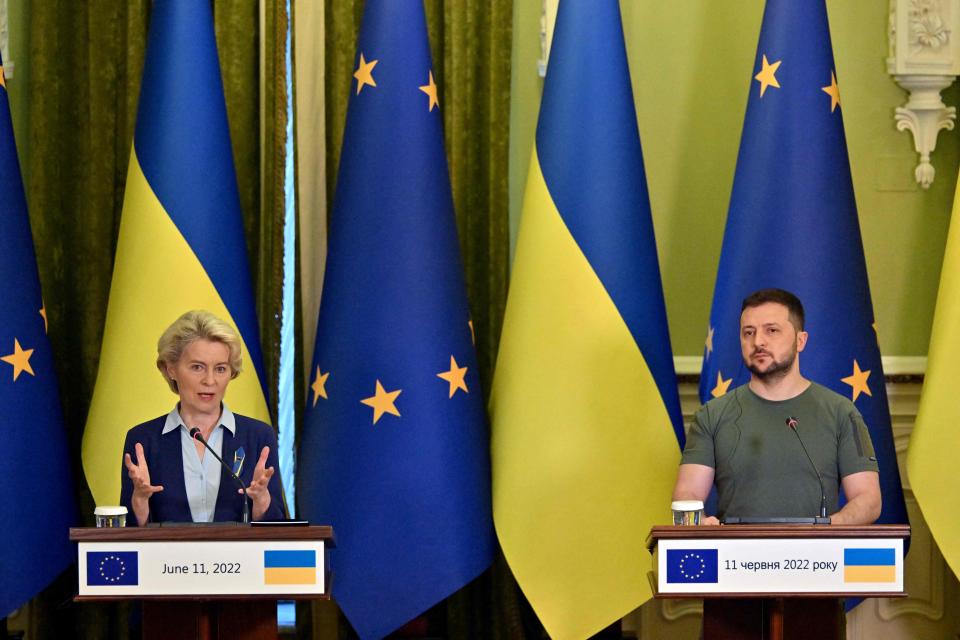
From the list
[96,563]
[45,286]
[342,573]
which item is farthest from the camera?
[45,286]

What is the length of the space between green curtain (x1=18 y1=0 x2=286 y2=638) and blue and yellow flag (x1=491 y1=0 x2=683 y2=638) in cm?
100

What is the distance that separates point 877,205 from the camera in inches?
189

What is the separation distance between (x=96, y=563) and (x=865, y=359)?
246 centimetres

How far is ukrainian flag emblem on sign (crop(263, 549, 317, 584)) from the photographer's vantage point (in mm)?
2934

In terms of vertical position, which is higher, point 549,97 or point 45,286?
Answer: point 549,97

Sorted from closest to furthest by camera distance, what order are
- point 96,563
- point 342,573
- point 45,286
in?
point 96,563 → point 342,573 → point 45,286

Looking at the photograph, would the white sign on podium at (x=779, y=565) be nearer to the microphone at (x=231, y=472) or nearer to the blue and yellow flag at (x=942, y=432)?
the microphone at (x=231, y=472)

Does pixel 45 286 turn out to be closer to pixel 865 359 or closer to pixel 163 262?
pixel 163 262

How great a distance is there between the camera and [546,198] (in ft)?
14.0

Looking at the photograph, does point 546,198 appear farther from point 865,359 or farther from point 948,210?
point 948,210

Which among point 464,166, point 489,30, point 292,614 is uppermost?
point 489,30

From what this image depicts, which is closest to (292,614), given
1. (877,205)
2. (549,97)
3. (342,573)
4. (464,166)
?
(342,573)

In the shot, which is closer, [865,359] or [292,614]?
[865,359]

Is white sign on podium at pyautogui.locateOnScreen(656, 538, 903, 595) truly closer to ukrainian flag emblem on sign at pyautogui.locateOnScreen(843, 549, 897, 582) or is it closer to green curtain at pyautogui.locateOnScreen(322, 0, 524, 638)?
ukrainian flag emblem on sign at pyautogui.locateOnScreen(843, 549, 897, 582)
